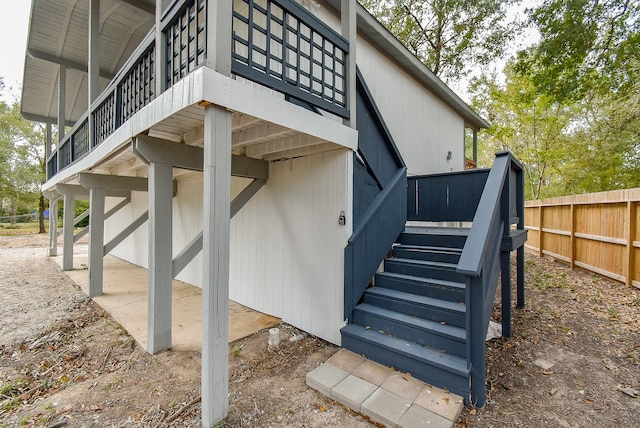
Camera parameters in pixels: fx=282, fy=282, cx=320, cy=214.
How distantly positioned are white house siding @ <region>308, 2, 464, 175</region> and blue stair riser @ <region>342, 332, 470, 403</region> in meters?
4.18

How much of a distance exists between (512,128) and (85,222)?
2767 centimetres

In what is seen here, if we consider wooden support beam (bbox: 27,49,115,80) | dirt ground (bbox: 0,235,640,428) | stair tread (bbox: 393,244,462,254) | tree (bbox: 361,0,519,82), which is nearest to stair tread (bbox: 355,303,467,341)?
dirt ground (bbox: 0,235,640,428)

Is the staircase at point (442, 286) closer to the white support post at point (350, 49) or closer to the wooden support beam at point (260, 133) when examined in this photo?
the white support post at point (350, 49)

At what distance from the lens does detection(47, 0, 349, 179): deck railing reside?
2369 millimetres

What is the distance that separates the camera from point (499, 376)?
2744mm

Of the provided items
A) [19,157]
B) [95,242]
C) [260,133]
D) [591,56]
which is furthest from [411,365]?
[19,157]

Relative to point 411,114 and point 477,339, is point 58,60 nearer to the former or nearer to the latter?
point 411,114

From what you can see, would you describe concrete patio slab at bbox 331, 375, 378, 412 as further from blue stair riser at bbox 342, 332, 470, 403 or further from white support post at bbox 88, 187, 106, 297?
white support post at bbox 88, 187, 106, 297

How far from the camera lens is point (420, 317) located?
2.97 meters

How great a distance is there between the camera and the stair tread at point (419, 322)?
260 cm

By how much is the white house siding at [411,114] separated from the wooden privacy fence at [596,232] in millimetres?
2835

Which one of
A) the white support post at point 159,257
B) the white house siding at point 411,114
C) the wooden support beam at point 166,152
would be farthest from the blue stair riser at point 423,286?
the white house siding at point 411,114

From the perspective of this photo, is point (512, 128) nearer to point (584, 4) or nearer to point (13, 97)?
point (584, 4)

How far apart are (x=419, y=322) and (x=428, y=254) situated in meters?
1.00
